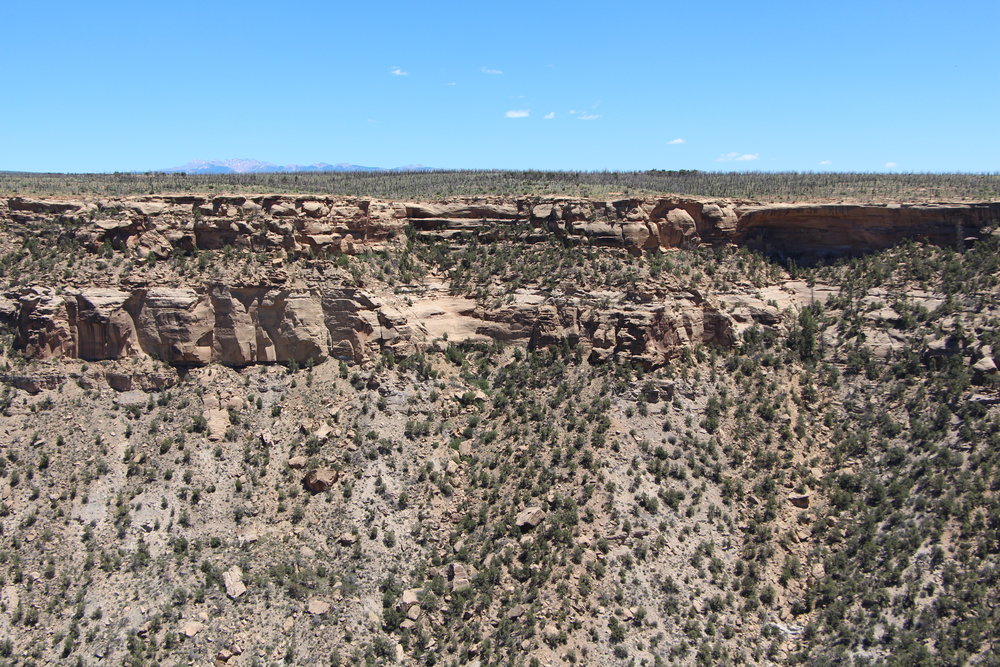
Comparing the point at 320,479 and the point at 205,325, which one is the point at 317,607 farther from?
the point at 205,325

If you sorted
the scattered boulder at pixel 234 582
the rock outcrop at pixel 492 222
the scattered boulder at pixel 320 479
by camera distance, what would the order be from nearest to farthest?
1. the scattered boulder at pixel 234 582
2. the scattered boulder at pixel 320 479
3. the rock outcrop at pixel 492 222

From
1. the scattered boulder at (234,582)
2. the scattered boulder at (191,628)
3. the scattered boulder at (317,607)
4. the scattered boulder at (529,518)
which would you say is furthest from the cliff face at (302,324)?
the scattered boulder at (191,628)

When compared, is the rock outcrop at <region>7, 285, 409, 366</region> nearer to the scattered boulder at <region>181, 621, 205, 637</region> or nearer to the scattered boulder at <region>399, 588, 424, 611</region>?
the scattered boulder at <region>399, 588, 424, 611</region>

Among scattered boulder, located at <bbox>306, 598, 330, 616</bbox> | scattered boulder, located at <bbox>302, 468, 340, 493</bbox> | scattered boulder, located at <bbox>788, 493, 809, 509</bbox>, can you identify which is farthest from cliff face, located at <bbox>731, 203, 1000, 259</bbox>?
scattered boulder, located at <bbox>306, 598, 330, 616</bbox>

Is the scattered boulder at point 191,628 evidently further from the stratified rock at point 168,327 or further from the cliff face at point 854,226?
the cliff face at point 854,226

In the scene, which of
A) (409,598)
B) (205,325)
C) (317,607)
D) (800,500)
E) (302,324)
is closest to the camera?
(317,607)

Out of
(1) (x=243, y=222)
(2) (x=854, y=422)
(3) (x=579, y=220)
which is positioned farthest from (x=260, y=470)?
(2) (x=854, y=422)

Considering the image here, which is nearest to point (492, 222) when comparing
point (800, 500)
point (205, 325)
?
point (205, 325)

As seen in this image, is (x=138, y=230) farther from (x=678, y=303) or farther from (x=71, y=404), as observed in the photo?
(x=678, y=303)
